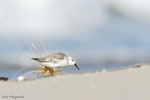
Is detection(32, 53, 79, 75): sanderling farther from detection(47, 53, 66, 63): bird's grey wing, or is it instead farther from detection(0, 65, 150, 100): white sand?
detection(0, 65, 150, 100): white sand

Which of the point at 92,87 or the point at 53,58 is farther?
the point at 53,58

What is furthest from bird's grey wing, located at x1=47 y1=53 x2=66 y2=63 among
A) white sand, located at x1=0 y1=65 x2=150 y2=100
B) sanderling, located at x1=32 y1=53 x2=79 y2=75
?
white sand, located at x1=0 y1=65 x2=150 y2=100

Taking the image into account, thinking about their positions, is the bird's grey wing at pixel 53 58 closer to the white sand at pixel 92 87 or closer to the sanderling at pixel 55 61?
the sanderling at pixel 55 61

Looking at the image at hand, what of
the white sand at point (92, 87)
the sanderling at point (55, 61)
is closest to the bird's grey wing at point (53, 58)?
the sanderling at point (55, 61)

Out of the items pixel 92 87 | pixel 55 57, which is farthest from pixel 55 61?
pixel 92 87

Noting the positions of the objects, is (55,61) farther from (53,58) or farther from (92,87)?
(92,87)

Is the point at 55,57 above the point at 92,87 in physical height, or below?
above
